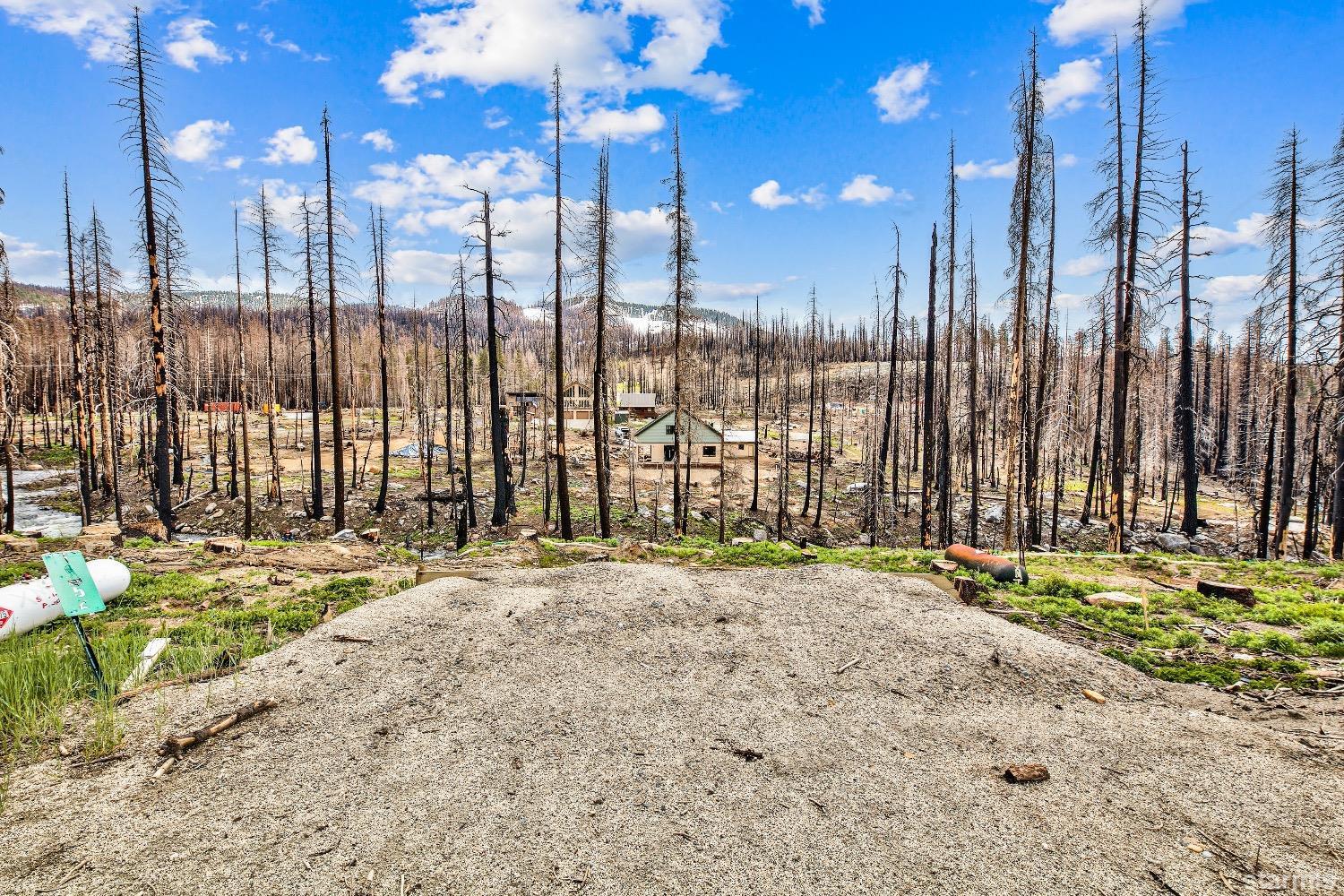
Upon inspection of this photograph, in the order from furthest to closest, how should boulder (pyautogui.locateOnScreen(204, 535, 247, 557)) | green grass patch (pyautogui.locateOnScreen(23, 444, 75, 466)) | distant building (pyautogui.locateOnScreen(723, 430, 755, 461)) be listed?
distant building (pyautogui.locateOnScreen(723, 430, 755, 461)), green grass patch (pyautogui.locateOnScreen(23, 444, 75, 466)), boulder (pyautogui.locateOnScreen(204, 535, 247, 557))

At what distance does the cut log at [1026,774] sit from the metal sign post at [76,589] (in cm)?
893

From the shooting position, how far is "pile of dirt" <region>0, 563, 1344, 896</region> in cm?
395

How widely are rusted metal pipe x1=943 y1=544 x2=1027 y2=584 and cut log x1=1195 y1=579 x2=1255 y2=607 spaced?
2.68 metres

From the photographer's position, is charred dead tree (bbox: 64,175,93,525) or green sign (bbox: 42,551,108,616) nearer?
green sign (bbox: 42,551,108,616)

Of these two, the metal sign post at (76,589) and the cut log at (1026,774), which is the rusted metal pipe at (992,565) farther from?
the metal sign post at (76,589)

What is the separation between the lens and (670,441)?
43.0 m

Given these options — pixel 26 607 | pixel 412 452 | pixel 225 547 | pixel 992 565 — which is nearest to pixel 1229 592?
pixel 992 565

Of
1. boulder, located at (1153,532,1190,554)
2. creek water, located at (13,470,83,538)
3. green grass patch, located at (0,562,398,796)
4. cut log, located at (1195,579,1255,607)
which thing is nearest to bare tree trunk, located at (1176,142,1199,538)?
boulder, located at (1153,532,1190,554)

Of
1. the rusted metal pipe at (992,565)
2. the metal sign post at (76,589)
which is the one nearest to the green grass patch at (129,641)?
the metal sign post at (76,589)

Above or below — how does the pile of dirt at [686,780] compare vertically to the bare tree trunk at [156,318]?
below

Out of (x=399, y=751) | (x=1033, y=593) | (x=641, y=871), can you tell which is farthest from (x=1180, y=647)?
(x=399, y=751)

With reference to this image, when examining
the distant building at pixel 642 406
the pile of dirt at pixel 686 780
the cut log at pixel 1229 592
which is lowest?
the pile of dirt at pixel 686 780

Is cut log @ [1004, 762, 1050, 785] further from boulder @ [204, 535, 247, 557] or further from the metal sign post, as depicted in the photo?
boulder @ [204, 535, 247, 557]

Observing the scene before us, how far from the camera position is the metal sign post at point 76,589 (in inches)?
236
